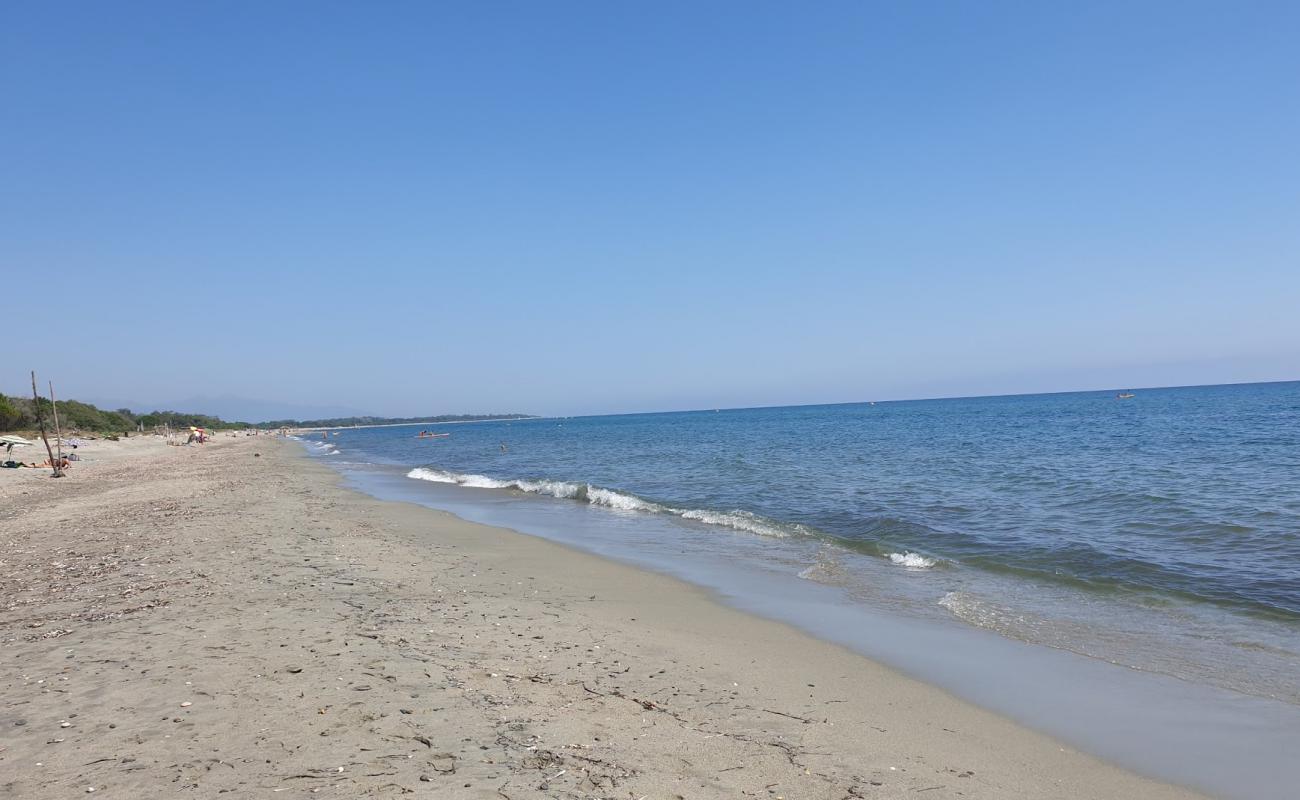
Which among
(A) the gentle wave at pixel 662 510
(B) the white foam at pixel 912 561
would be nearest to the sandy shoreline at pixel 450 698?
(B) the white foam at pixel 912 561

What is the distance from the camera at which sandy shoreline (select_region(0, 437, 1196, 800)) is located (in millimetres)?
4516

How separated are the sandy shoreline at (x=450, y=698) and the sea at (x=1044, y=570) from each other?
99cm

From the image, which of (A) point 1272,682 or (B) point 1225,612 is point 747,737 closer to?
(A) point 1272,682

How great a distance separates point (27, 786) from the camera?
4234 millimetres

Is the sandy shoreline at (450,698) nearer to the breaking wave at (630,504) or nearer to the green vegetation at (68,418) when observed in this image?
the breaking wave at (630,504)

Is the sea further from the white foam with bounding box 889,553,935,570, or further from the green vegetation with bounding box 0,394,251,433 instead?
the green vegetation with bounding box 0,394,251,433

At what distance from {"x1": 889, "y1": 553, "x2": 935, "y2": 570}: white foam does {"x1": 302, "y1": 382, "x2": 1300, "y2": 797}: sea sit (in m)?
0.05

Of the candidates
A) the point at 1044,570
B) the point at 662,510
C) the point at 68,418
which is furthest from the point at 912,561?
the point at 68,418

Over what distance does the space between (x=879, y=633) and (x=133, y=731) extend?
746 centimetres

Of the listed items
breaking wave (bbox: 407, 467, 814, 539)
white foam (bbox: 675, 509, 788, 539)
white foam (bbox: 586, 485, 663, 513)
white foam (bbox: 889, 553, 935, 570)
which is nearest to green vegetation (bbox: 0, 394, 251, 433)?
breaking wave (bbox: 407, 467, 814, 539)

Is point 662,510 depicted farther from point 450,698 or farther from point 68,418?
point 68,418

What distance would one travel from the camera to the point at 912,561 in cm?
1289

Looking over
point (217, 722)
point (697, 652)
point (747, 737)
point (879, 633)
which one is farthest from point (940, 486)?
point (217, 722)

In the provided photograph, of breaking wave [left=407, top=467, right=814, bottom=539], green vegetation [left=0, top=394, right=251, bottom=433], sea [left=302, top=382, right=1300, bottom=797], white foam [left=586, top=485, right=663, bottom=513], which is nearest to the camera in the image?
sea [left=302, top=382, right=1300, bottom=797]
